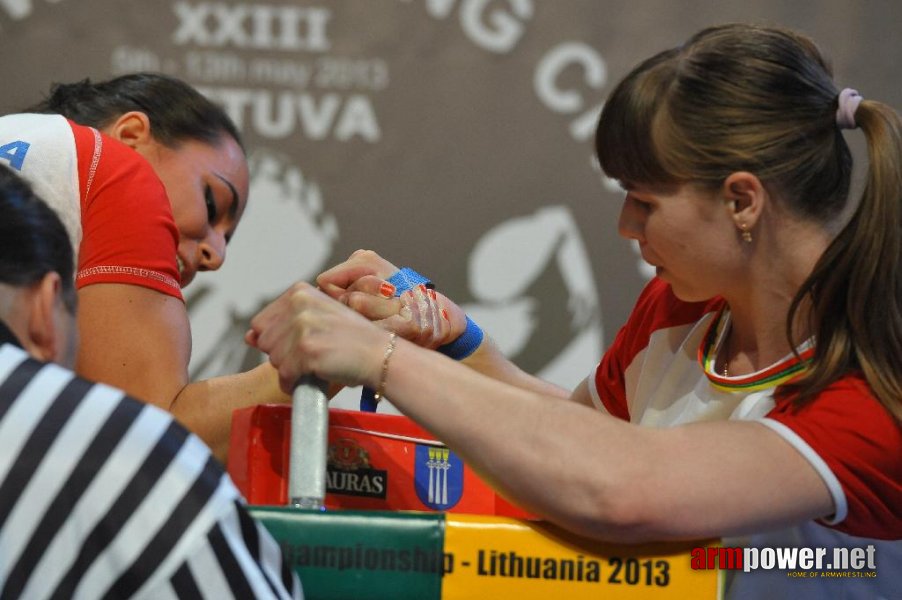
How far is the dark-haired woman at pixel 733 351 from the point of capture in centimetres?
115

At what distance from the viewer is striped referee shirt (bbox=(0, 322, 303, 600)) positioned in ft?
2.69

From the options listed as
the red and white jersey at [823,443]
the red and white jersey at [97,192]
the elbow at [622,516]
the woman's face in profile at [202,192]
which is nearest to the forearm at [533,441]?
the elbow at [622,516]

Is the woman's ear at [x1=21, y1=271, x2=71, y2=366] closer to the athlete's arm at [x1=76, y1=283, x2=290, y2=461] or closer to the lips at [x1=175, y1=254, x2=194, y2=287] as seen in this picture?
the athlete's arm at [x1=76, y1=283, x2=290, y2=461]

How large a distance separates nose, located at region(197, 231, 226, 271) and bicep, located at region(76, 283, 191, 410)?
352 millimetres

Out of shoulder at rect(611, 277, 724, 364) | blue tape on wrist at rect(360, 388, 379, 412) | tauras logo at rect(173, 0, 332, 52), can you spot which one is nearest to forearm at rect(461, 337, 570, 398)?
shoulder at rect(611, 277, 724, 364)

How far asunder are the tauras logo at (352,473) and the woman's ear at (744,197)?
1.70ft

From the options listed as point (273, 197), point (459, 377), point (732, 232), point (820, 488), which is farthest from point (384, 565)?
point (273, 197)

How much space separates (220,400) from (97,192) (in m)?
0.34

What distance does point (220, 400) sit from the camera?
165cm

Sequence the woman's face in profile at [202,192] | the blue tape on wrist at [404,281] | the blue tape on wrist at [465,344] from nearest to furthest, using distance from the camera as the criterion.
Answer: the blue tape on wrist at [404,281] < the blue tape on wrist at [465,344] < the woman's face in profile at [202,192]

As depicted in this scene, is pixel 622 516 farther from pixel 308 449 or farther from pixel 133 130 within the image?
pixel 133 130

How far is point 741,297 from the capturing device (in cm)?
146

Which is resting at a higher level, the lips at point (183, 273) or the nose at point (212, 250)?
the nose at point (212, 250)

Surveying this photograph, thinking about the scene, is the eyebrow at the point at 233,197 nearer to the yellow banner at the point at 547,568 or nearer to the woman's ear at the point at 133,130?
the woman's ear at the point at 133,130
